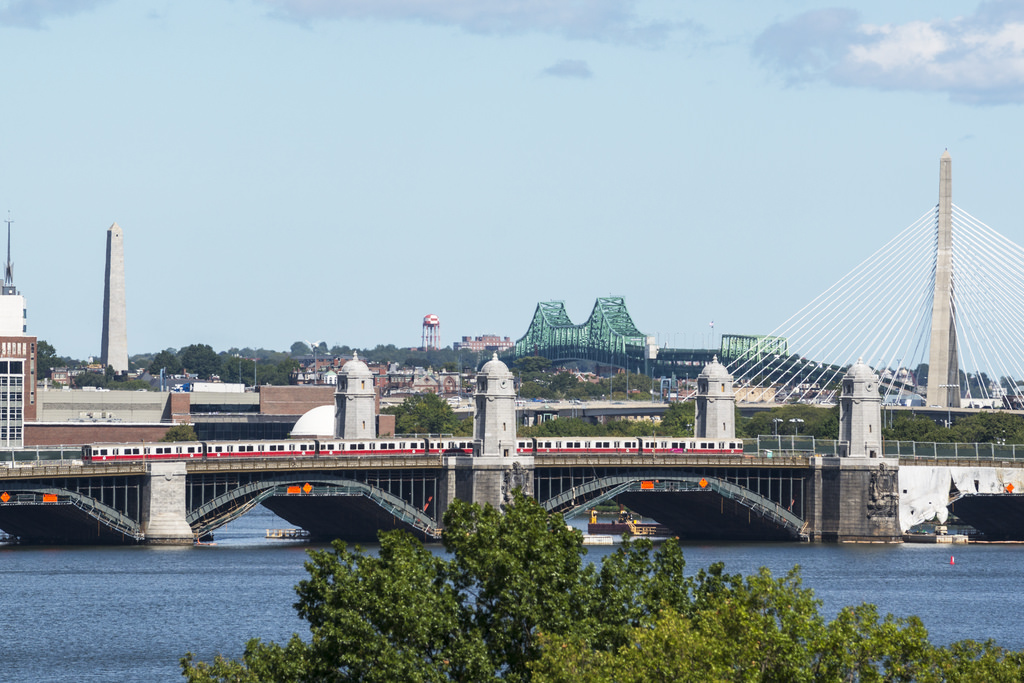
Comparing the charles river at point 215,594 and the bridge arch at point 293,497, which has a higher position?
the bridge arch at point 293,497

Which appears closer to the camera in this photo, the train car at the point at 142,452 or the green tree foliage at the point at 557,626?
the green tree foliage at the point at 557,626

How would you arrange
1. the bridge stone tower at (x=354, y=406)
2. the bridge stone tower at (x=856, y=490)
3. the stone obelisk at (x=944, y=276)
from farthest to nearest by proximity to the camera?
1. the stone obelisk at (x=944, y=276)
2. the bridge stone tower at (x=354, y=406)
3. the bridge stone tower at (x=856, y=490)

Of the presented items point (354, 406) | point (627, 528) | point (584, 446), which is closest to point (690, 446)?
point (584, 446)

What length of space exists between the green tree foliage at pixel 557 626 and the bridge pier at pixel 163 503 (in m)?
70.3

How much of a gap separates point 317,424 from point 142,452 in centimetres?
4342

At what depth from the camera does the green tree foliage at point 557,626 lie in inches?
1718

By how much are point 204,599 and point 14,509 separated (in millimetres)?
33028

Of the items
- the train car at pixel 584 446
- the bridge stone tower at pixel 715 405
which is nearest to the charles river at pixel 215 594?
the train car at pixel 584 446

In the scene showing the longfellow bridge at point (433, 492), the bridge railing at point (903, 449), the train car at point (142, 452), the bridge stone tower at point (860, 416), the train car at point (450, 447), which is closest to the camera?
the longfellow bridge at point (433, 492)

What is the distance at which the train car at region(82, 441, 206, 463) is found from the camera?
12431 cm

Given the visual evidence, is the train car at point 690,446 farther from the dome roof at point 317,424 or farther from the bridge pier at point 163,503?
the bridge pier at point 163,503

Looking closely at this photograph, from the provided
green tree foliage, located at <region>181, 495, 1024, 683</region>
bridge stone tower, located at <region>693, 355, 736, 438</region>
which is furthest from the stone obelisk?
green tree foliage, located at <region>181, 495, 1024, 683</region>

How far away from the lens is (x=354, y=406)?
5714 inches

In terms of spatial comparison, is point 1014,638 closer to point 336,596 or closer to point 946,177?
point 336,596
